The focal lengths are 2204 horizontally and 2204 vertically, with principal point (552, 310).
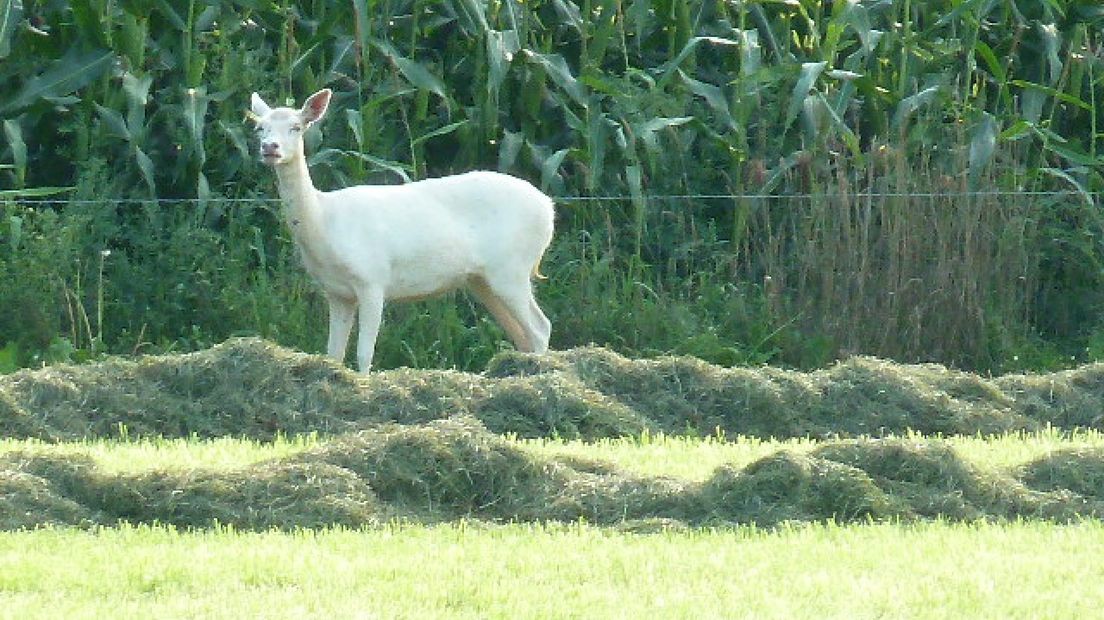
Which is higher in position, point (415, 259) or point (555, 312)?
point (415, 259)

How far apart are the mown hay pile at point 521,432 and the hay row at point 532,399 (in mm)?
10

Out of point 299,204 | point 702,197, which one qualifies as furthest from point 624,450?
point 702,197

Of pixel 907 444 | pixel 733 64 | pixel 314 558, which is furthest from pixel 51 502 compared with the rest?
pixel 733 64

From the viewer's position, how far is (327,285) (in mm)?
11875

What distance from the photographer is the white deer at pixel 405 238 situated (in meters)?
11.7

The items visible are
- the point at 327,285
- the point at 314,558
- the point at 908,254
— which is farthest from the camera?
the point at 908,254

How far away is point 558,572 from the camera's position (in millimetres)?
6422

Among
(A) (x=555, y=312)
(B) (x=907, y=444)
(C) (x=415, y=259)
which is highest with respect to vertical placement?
(B) (x=907, y=444)

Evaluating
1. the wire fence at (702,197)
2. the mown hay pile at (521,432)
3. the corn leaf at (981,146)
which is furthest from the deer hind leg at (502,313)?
the corn leaf at (981,146)

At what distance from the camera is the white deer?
11.7m

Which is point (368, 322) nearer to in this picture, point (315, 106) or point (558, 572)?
point (315, 106)

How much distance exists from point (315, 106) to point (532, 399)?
287 centimetres

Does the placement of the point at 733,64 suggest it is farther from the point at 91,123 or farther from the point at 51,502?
the point at 51,502

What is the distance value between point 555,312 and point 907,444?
5.63 m
